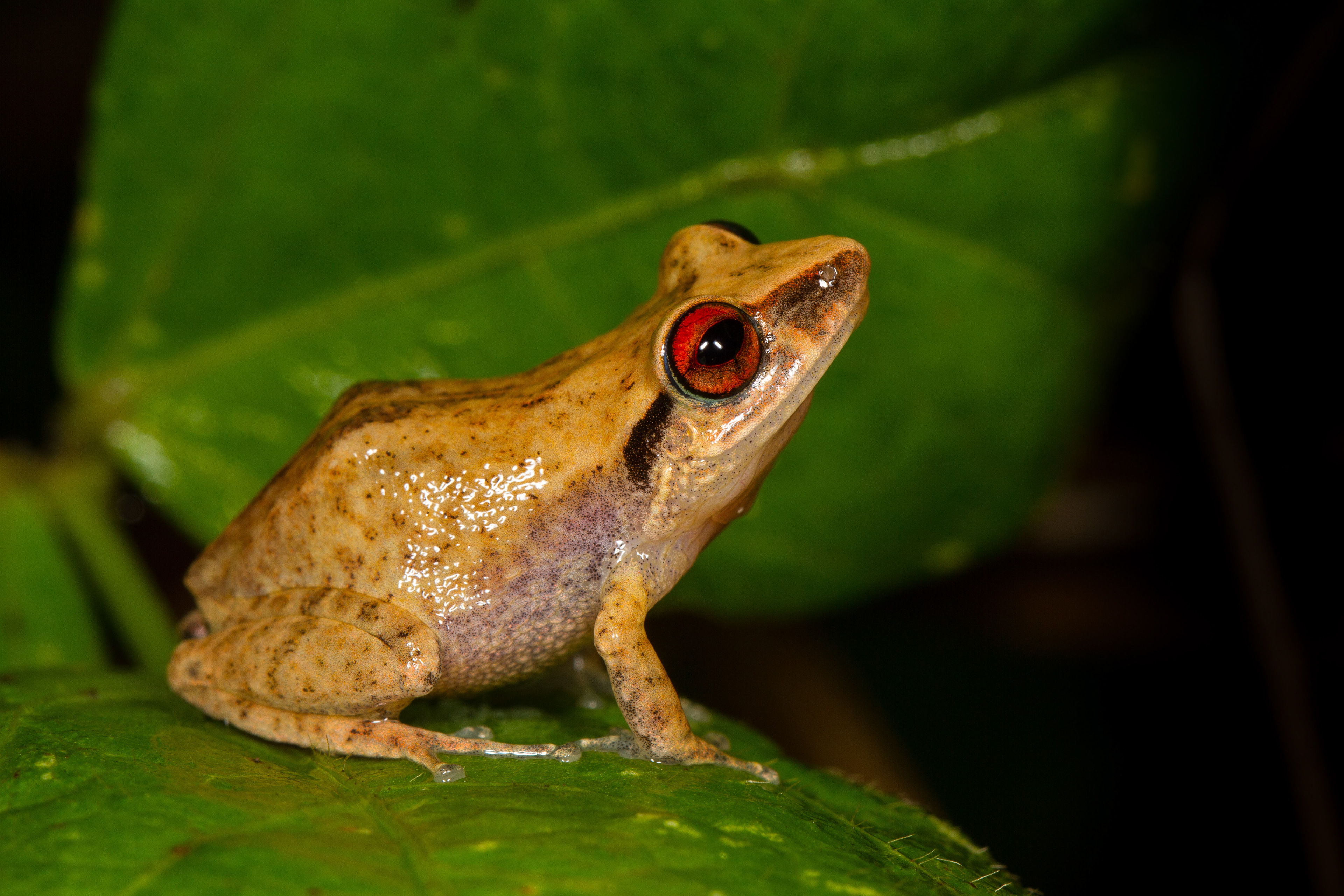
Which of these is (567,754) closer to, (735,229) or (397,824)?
(397,824)

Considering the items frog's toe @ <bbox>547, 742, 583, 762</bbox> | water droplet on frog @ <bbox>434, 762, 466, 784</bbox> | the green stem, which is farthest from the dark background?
water droplet on frog @ <bbox>434, 762, 466, 784</bbox>

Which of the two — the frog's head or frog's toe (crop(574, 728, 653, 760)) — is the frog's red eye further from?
frog's toe (crop(574, 728, 653, 760))

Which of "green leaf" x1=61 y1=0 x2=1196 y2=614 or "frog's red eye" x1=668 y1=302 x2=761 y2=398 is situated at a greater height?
"green leaf" x1=61 y1=0 x2=1196 y2=614

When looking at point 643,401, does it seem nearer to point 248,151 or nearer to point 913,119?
point 913,119

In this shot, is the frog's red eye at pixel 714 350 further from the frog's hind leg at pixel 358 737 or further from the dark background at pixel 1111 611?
the dark background at pixel 1111 611

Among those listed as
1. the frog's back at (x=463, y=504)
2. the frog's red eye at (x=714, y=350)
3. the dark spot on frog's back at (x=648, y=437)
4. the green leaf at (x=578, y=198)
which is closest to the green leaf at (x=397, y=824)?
the frog's back at (x=463, y=504)

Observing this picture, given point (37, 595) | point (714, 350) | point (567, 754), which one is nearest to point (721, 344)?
point (714, 350)

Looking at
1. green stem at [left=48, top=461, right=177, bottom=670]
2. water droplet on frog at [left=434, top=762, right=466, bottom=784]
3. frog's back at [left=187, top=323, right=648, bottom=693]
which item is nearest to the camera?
water droplet on frog at [left=434, top=762, right=466, bottom=784]
